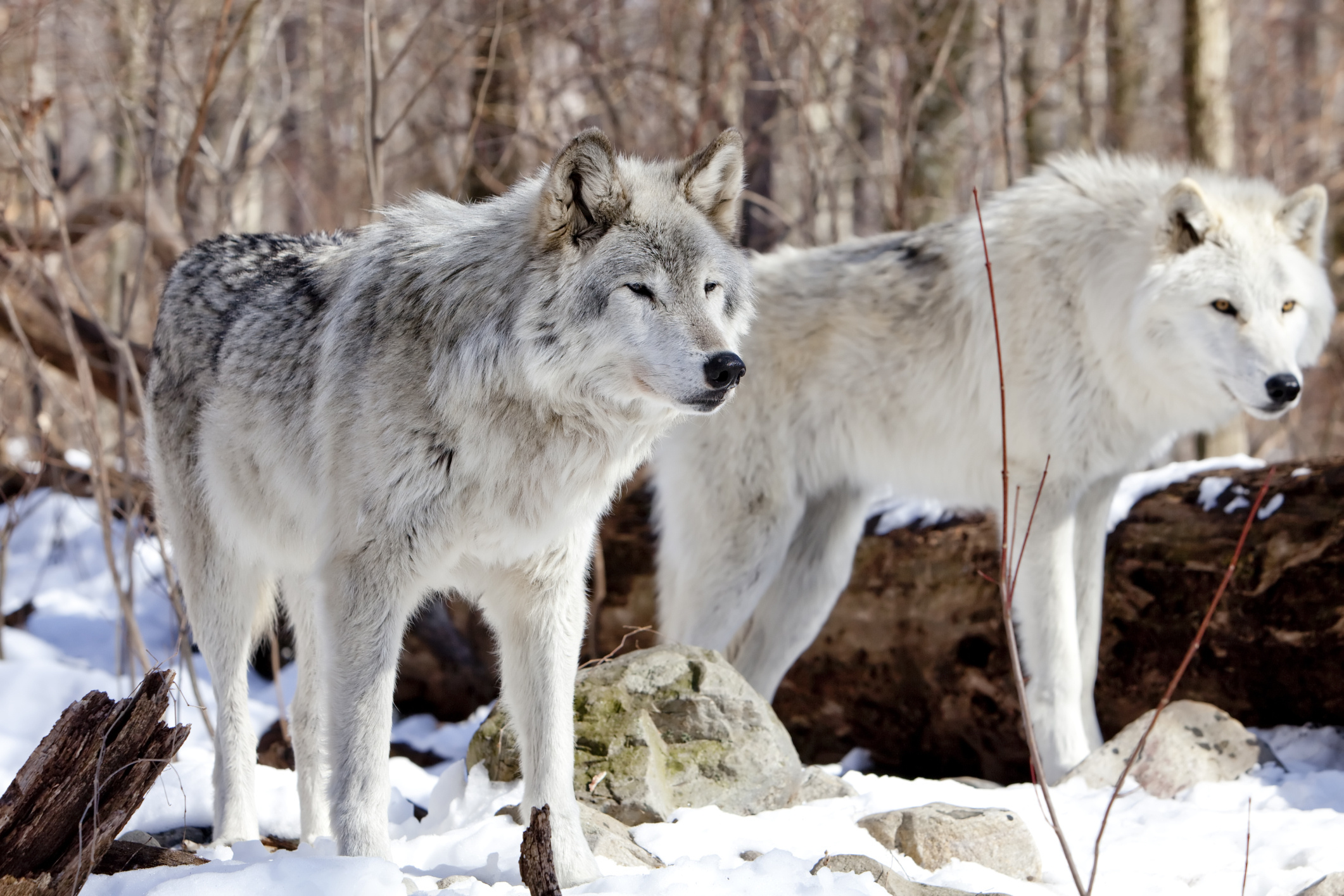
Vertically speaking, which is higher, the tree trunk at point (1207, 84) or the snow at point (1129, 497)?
the tree trunk at point (1207, 84)

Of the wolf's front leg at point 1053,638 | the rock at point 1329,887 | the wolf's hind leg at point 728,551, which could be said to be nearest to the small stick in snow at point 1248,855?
the rock at point 1329,887

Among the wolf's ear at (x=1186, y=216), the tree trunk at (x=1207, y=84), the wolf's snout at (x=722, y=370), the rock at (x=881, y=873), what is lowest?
the rock at (x=881, y=873)

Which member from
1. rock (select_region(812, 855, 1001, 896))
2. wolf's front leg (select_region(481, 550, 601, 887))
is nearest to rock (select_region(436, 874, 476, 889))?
wolf's front leg (select_region(481, 550, 601, 887))

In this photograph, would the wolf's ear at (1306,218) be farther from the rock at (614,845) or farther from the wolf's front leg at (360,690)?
the wolf's front leg at (360,690)

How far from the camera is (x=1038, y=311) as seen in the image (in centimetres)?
492

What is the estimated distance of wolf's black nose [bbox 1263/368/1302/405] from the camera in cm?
416

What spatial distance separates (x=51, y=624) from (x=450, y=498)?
5945mm

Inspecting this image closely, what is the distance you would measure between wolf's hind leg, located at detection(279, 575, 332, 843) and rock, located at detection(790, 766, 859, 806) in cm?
159

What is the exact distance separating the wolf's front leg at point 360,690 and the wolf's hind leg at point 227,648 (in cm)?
79

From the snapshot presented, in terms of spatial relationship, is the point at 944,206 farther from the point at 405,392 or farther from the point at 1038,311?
the point at 405,392

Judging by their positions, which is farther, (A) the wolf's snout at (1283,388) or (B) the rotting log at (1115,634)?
(B) the rotting log at (1115,634)

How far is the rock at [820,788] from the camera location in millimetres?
3863

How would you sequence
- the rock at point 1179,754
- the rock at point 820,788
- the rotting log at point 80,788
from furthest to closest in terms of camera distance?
the rock at point 1179,754 → the rock at point 820,788 → the rotting log at point 80,788

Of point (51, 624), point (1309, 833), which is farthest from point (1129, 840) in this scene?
point (51, 624)
